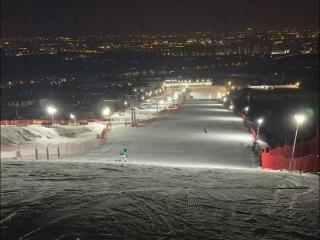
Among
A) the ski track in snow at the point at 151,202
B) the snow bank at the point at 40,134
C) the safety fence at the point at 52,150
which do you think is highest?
the snow bank at the point at 40,134

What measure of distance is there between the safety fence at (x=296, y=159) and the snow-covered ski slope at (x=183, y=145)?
1.56 meters

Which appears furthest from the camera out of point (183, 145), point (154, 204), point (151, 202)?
point (183, 145)

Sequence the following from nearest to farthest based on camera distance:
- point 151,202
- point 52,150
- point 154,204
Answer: point 154,204 < point 151,202 < point 52,150

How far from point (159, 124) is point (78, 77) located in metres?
135

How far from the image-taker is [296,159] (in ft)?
81.0

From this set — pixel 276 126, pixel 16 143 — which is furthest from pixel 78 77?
pixel 16 143

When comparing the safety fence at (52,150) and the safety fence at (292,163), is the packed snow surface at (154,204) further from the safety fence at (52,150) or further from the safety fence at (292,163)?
the safety fence at (52,150)

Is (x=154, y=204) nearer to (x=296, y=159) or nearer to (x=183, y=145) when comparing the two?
(x=296, y=159)

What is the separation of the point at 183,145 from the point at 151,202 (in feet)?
68.7

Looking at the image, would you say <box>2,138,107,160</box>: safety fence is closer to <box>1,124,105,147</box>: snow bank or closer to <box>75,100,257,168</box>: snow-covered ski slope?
<box>75,100,257,168</box>: snow-covered ski slope

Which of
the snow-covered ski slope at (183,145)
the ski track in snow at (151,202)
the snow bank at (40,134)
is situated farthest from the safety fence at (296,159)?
the snow bank at (40,134)

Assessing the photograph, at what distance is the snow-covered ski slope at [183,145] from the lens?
95.4 feet

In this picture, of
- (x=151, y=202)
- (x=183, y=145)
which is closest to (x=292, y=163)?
(x=151, y=202)

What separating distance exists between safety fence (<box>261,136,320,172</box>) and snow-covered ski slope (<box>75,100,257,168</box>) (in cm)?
156
